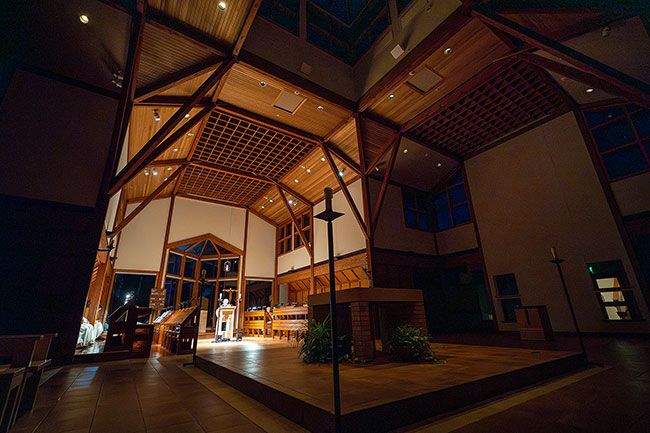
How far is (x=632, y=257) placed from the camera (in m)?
5.75

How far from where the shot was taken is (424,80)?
21.4ft

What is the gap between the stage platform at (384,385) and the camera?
1.75m

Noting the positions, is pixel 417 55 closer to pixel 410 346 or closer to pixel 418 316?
pixel 418 316

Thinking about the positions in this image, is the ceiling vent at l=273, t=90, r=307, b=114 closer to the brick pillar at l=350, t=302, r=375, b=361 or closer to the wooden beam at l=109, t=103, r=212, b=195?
the wooden beam at l=109, t=103, r=212, b=195

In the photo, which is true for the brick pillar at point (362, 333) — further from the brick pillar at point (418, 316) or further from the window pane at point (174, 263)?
the window pane at point (174, 263)

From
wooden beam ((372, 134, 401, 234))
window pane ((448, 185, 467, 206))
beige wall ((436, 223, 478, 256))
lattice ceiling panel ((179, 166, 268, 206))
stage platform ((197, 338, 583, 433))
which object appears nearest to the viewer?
stage platform ((197, 338, 583, 433))

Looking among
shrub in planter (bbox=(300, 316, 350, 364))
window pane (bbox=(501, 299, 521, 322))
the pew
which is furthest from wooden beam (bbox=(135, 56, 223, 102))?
window pane (bbox=(501, 299, 521, 322))

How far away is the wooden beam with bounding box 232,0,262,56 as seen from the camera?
186 inches

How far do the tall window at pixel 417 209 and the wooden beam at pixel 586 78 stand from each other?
16.7 ft

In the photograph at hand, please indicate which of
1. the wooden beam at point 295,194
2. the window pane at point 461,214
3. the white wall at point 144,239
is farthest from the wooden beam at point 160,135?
the window pane at point 461,214

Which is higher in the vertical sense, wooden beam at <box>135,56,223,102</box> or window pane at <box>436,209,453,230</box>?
wooden beam at <box>135,56,223,102</box>

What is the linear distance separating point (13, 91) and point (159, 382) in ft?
16.0

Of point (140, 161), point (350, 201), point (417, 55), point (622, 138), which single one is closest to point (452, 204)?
point (350, 201)

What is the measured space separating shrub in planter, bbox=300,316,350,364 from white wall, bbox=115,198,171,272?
9.19 meters
